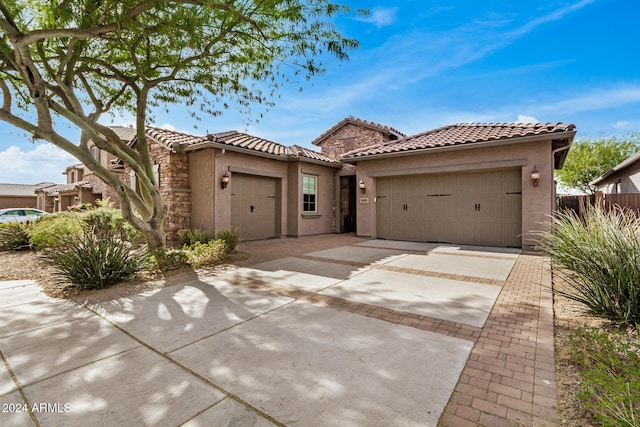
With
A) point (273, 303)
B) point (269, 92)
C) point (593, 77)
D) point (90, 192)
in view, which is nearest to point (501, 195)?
point (593, 77)

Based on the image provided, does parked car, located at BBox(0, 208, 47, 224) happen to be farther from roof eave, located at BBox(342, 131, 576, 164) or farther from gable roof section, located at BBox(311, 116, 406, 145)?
roof eave, located at BBox(342, 131, 576, 164)

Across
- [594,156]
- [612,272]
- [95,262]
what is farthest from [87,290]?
[594,156]

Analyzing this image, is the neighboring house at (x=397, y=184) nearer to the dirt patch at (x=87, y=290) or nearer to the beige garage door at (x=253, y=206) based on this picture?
the beige garage door at (x=253, y=206)

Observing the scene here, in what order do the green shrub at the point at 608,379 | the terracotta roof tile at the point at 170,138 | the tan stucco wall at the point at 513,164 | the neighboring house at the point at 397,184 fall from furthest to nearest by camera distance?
the terracotta roof tile at the point at 170,138, the neighboring house at the point at 397,184, the tan stucco wall at the point at 513,164, the green shrub at the point at 608,379

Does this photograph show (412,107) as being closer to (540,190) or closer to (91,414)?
(540,190)

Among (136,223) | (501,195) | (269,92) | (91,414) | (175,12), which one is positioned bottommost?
(91,414)

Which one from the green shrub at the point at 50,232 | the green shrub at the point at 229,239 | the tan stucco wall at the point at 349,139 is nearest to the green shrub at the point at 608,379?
the green shrub at the point at 229,239

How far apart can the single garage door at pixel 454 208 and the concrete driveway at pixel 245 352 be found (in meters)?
5.16

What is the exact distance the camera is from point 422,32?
8.14 meters

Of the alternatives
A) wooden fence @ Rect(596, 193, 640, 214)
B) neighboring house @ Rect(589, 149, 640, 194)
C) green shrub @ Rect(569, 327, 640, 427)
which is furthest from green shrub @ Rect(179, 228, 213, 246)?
neighboring house @ Rect(589, 149, 640, 194)

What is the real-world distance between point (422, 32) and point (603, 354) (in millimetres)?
8297

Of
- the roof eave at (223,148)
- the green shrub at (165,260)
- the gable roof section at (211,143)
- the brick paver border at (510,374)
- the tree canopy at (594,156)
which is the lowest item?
the brick paver border at (510,374)

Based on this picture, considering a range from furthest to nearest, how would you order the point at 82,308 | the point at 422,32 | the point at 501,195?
the point at 501,195, the point at 422,32, the point at 82,308

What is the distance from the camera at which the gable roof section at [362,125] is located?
17062 mm
